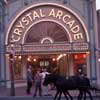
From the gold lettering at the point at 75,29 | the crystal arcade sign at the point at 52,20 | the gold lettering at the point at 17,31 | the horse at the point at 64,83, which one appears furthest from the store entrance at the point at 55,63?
the horse at the point at 64,83

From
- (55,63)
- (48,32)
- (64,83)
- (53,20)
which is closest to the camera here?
(64,83)

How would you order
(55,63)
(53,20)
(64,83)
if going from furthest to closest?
(55,63), (53,20), (64,83)

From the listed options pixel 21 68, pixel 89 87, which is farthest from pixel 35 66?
pixel 89 87

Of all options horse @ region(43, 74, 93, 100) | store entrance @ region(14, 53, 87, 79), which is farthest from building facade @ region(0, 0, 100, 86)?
horse @ region(43, 74, 93, 100)

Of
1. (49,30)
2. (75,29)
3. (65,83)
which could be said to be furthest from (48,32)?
(65,83)

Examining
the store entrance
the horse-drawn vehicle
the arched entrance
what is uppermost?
the arched entrance

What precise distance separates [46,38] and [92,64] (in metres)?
4.78

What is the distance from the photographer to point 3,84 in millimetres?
41438

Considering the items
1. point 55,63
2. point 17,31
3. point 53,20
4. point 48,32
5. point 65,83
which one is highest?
point 53,20

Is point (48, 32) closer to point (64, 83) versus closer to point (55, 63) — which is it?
point (55, 63)

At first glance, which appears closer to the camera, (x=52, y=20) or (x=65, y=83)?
(x=65, y=83)

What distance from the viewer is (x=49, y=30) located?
42.2 m

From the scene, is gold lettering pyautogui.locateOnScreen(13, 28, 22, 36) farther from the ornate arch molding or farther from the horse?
the horse

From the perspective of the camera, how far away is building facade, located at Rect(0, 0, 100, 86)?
4159cm
